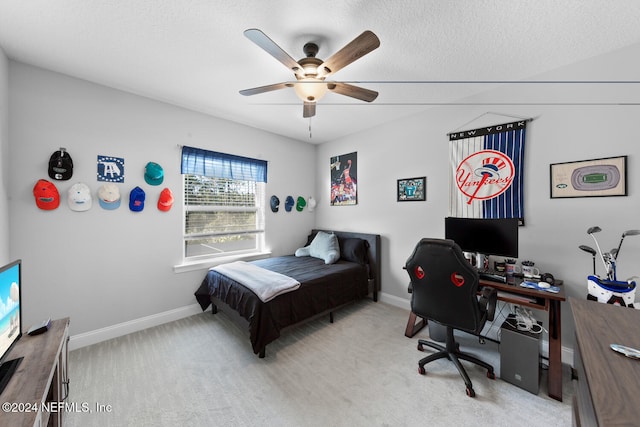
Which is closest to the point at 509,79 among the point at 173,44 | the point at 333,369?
the point at 173,44

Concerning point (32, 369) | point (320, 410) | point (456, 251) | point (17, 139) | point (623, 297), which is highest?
point (17, 139)

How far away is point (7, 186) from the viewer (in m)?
1.94

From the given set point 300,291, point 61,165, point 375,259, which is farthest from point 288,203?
point 61,165

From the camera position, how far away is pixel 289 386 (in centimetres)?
179

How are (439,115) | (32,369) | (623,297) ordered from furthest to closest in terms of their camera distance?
1. (439,115)
2. (623,297)
3. (32,369)

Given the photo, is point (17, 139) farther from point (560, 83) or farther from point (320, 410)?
point (560, 83)

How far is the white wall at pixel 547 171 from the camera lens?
184 centimetres

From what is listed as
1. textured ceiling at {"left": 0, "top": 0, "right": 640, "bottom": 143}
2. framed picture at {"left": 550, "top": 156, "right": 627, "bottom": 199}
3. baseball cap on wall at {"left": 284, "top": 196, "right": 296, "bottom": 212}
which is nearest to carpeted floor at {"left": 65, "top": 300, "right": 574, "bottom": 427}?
framed picture at {"left": 550, "top": 156, "right": 627, "bottom": 199}

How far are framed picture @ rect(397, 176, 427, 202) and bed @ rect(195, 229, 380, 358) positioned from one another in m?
0.70

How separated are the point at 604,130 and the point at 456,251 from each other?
1680 mm

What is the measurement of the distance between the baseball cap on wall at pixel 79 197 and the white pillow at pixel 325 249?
2568 millimetres

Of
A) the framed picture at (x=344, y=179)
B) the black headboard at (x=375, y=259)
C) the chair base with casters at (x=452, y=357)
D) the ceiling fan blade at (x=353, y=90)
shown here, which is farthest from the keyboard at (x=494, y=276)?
the framed picture at (x=344, y=179)

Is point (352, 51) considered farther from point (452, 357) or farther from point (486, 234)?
point (452, 357)

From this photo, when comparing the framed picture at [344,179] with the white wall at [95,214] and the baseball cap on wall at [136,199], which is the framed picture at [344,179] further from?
the baseball cap on wall at [136,199]
